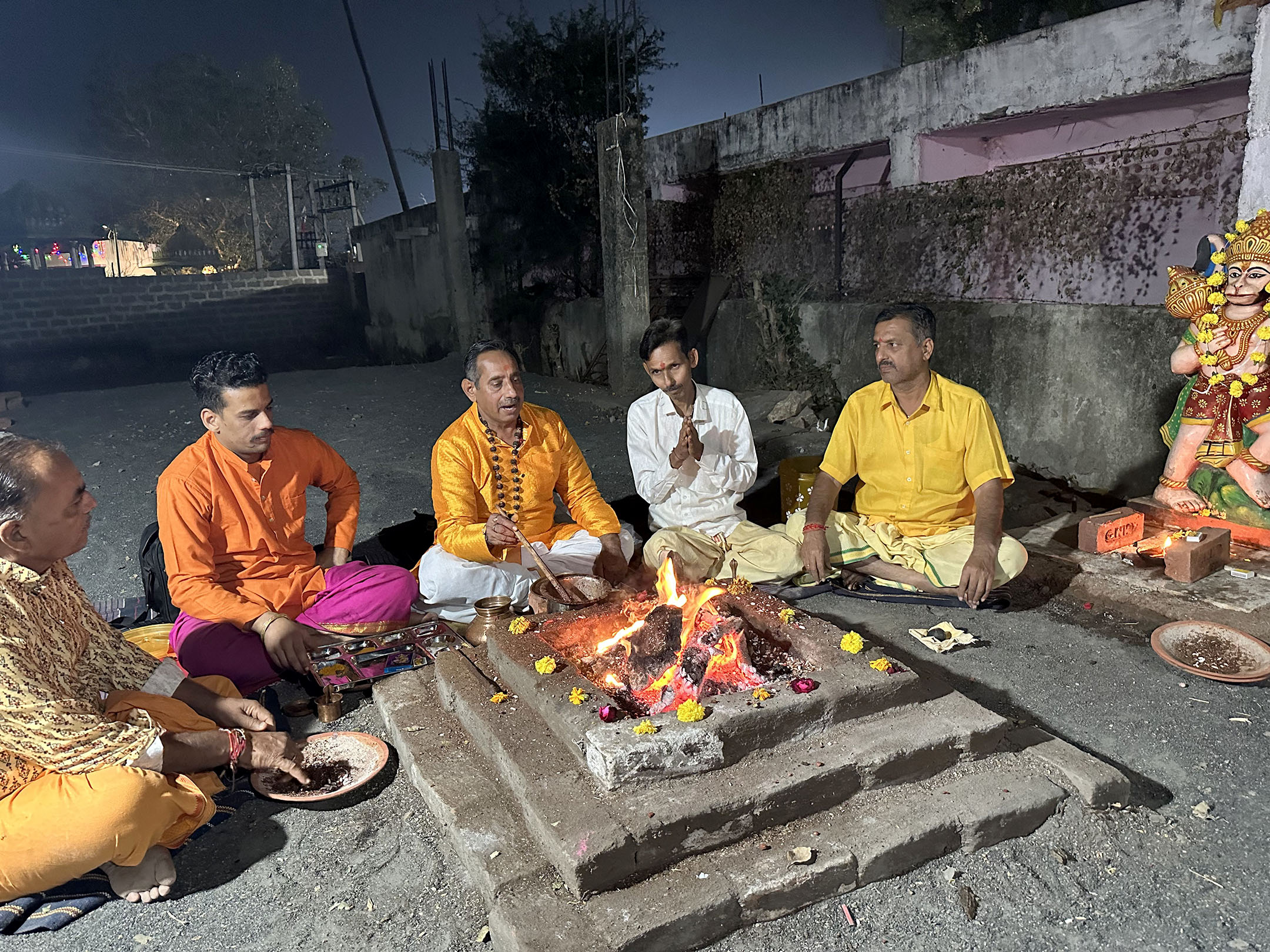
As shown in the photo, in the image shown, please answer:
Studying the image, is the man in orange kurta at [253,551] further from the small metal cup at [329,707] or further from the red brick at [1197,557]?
the red brick at [1197,557]

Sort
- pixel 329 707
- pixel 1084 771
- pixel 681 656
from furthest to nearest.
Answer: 1. pixel 329 707
2. pixel 681 656
3. pixel 1084 771

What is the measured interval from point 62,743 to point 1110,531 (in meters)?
4.98

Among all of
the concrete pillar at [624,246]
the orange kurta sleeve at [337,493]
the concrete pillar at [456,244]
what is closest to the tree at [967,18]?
the concrete pillar at [624,246]

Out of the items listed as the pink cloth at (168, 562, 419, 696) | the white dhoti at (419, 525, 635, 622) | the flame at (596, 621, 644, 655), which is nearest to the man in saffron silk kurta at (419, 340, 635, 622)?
the white dhoti at (419, 525, 635, 622)

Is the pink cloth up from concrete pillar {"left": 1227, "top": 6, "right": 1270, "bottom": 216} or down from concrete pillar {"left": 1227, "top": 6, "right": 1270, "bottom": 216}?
down

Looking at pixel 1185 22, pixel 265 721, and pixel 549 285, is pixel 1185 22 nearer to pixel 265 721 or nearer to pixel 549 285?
pixel 265 721

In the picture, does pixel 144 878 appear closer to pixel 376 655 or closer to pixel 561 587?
pixel 376 655

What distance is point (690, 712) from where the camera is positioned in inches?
106

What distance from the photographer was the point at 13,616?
8.23 feet

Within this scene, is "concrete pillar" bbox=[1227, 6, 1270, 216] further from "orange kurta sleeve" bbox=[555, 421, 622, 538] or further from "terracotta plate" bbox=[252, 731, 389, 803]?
"terracotta plate" bbox=[252, 731, 389, 803]

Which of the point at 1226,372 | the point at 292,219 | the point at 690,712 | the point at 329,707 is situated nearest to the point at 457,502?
the point at 329,707

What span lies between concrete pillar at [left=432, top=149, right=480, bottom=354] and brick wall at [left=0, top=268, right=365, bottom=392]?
735cm

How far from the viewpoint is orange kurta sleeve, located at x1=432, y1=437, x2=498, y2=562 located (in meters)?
4.30

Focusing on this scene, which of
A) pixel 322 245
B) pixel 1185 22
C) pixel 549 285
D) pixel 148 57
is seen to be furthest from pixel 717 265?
pixel 148 57
